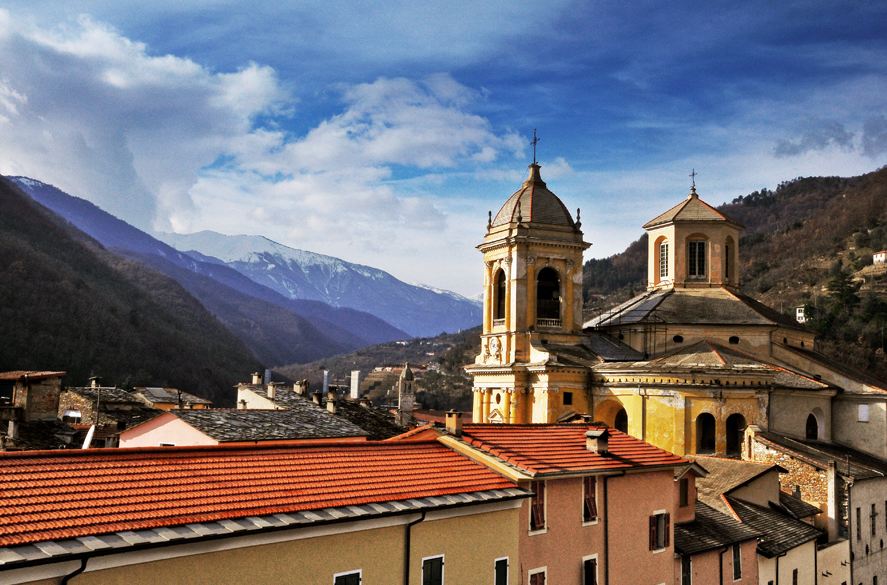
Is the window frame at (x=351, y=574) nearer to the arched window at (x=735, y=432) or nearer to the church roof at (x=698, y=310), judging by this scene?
the arched window at (x=735, y=432)

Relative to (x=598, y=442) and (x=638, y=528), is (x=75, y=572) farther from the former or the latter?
(x=638, y=528)

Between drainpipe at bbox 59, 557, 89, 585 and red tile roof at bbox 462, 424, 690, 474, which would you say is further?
red tile roof at bbox 462, 424, 690, 474

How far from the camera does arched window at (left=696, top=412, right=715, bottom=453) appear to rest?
38.0 m

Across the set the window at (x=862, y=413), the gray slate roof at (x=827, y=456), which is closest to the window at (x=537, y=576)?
the gray slate roof at (x=827, y=456)

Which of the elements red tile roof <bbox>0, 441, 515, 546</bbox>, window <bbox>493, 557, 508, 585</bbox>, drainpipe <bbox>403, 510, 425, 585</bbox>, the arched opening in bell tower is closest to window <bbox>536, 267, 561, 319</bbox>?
the arched opening in bell tower

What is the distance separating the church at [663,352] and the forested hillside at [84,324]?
5446cm

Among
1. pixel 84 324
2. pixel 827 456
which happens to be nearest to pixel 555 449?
pixel 827 456

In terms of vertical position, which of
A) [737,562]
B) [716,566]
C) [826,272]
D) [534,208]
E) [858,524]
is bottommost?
[858,524]

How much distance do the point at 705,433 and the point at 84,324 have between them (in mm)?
95291

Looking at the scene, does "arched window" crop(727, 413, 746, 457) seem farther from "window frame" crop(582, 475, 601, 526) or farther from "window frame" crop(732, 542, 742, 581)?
"window frame" crop(582, 475, 601, 526)

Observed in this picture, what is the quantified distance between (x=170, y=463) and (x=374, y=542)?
3531 mm

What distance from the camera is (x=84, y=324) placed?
113 metres

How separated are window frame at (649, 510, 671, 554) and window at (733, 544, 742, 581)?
3.84m

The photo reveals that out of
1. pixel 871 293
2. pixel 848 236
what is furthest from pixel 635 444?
pixel 848 236
